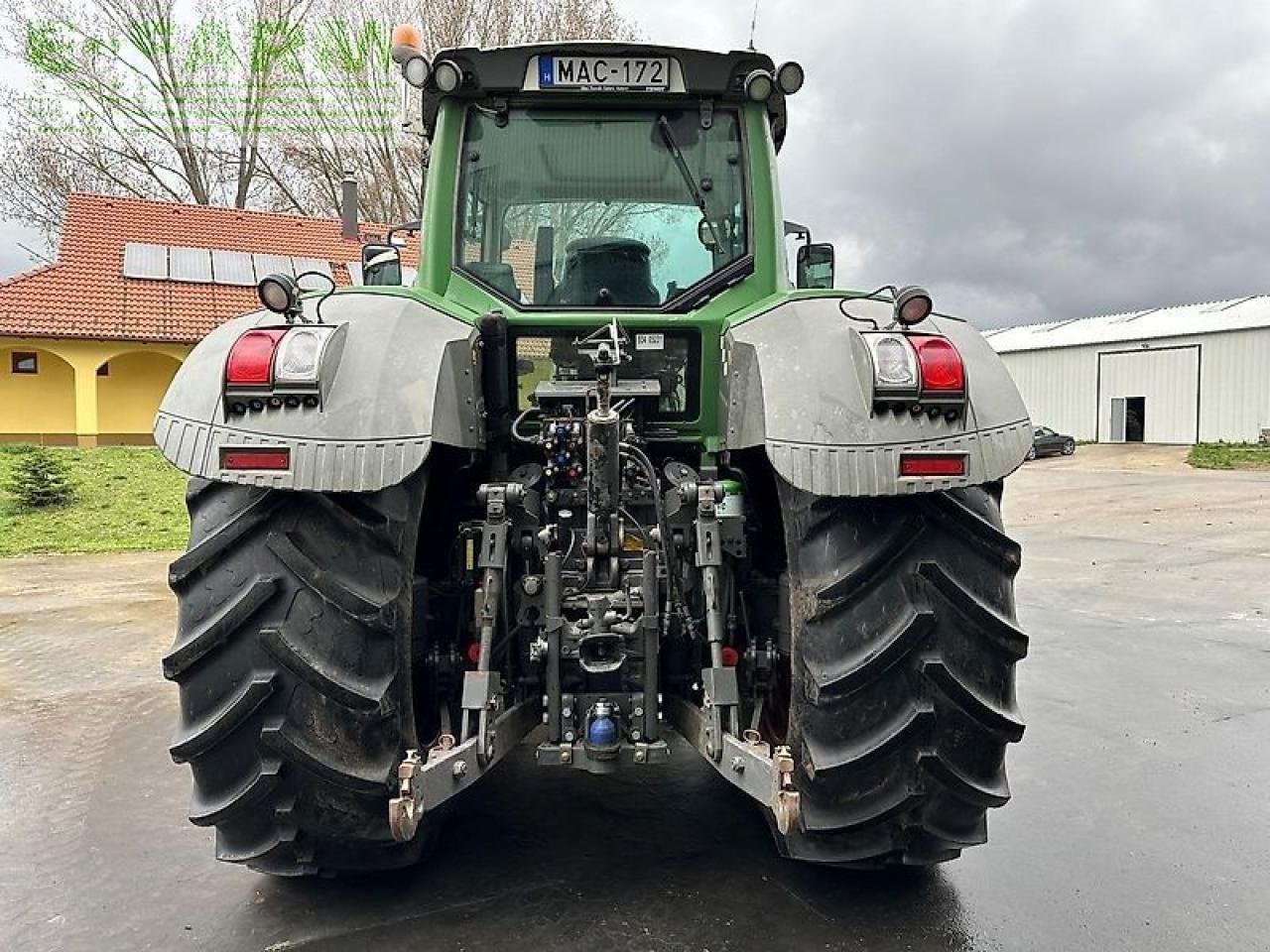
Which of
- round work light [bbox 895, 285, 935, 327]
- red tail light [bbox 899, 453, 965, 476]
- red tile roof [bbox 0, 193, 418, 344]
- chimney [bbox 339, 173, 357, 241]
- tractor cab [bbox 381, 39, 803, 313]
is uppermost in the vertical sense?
chimney [bbox 339, 173, 357, 241]

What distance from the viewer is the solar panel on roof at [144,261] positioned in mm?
21203

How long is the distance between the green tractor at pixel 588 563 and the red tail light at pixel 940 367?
10 mm

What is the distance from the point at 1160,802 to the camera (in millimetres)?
3834

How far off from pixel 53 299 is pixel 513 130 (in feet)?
66.2

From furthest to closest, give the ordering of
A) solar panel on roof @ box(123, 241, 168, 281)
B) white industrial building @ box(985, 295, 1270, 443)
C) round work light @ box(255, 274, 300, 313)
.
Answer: white industrial building @ box(985, 295, 1270, 443), solar panel on roof @ box(123, 241, 168, 281), round work light @ box(255, 274, 300, 313)

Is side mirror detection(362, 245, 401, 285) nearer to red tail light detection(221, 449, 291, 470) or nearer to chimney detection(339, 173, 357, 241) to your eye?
red tail light detection(221, 449, 291, 470)

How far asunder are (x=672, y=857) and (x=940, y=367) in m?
1.79

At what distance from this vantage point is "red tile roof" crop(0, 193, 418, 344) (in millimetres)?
19781

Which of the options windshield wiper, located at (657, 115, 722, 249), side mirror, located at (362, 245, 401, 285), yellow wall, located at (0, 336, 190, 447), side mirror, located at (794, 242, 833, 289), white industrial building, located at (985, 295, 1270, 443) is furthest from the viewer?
white industrial building, located at (985, 295, 1270, 443)

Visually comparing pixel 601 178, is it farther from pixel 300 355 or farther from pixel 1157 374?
pixel 1157 374

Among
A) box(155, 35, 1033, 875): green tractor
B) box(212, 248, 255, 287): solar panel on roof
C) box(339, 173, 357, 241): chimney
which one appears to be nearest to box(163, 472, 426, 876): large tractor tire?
box(155, 35, 1033, 875): green tractor

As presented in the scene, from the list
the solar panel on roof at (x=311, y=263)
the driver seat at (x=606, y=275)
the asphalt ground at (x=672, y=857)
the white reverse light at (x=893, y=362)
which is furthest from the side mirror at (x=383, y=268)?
the solar panel on roof at (x=311, y=263)

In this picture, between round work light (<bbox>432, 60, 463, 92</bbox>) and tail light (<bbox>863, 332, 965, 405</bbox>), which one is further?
round work light (<bbox>432, 60, 463, 92</bbox>)


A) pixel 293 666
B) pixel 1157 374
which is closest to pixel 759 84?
pixel 293 666
